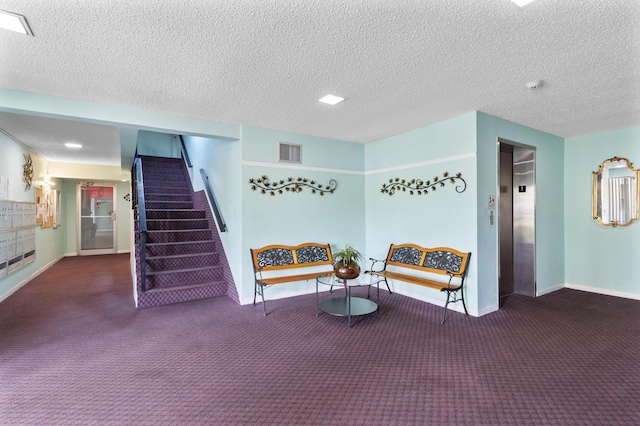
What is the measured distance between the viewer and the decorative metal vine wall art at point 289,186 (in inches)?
183

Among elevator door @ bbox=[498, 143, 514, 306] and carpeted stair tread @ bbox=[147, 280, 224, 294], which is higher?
elevator door @ bbox=[498, 143, 514, 306]

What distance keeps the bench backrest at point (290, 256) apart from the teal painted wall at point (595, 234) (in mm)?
3979

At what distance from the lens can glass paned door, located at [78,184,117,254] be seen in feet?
31.5

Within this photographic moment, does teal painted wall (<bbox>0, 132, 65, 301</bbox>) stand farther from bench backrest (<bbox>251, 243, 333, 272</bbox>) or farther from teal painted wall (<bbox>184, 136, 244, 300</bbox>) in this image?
bench backrest (<bbox>251, 243, 333, 272</bbox>)

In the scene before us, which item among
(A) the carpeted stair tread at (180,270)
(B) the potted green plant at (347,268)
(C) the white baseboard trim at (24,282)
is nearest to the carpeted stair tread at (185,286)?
(A) the carpeted stair tread at (180,270)

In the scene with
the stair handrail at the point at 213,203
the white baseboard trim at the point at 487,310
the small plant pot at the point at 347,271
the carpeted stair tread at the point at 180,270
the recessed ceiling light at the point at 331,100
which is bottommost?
the white baseboard trim at the point at 487,310

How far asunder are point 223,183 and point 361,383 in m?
3.80

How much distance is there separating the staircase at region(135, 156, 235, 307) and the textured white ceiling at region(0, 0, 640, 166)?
2.26 metres

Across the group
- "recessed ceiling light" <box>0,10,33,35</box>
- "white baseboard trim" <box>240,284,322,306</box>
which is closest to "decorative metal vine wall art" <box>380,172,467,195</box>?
"white baseboard trim" <box>240,284,322,306</box>

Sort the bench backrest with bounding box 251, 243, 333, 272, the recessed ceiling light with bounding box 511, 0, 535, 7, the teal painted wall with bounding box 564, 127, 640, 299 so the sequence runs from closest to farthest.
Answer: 1. the recessed ceiling light with bounding box 511, 0, 535, 7
2. the bench backrest with bounding box 251, 243, 333, 272
3. the teal painted wall with bounding box 564, 127, 640, 299

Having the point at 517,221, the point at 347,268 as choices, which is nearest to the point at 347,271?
the point at 347,268

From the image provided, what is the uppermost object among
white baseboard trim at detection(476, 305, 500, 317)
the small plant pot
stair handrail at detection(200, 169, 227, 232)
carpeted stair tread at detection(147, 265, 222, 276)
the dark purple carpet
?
stair handrail at detection(200, 169, 227, 232)

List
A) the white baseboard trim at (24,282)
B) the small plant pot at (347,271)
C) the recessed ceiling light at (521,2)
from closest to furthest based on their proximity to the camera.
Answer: the recessed ceiling light at (521,2)
the small plant pot at (347,271)
the white baseboard trim at (24,282)

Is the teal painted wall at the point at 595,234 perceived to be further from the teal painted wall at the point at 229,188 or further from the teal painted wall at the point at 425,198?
the teal painted wall at the point at 229,188
